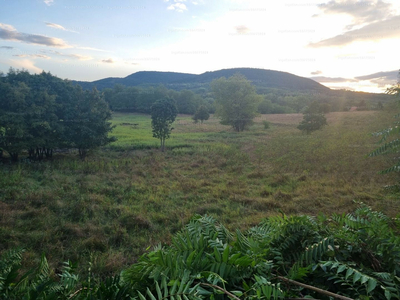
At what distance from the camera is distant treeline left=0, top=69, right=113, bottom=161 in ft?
50.1

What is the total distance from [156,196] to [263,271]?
8879 mm

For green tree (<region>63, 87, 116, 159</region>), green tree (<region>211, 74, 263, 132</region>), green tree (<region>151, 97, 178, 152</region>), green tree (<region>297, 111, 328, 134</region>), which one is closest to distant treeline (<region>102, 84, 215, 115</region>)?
green tree (<region>211, 74, 263, 132</region>)

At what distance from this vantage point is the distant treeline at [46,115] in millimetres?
15281

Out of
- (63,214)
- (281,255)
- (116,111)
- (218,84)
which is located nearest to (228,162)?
(63,214)

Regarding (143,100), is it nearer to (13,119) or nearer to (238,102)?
(238,102)

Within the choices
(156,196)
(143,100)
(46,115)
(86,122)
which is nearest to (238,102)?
(86,122)

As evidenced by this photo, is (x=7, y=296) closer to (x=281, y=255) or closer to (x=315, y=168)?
(x=281, y=255)

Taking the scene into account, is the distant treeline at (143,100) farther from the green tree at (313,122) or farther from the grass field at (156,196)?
the grass field at (156,196)

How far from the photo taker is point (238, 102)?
1395 inches

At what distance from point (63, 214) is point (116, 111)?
58946 mm

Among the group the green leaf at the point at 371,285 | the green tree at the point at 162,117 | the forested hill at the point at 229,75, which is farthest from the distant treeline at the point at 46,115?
the forested hill at the point at 229,75

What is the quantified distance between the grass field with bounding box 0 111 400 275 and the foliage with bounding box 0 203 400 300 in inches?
115

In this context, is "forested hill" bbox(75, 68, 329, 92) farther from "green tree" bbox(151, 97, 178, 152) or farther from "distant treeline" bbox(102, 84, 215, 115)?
"green tree" bbox(151, 97, 178, 152)

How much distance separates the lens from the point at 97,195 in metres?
9.70
